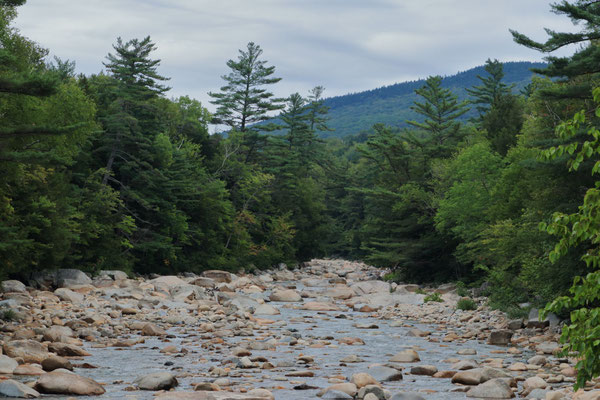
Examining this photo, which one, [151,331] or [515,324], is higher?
[151,331]

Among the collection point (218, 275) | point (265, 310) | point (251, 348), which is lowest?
point (218, 275)

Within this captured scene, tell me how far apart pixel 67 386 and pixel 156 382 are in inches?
60.4

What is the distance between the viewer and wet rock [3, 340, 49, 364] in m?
12.9

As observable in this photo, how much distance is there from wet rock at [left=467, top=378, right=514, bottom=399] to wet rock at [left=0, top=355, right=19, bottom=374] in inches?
345

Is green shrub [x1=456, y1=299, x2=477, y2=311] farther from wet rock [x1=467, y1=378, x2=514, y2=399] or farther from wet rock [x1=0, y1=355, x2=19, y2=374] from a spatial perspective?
wet rock [x1=0, y1=355, x2=19, y2=374]

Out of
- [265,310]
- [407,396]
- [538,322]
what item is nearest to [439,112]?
[265,310]

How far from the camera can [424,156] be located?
44344mm

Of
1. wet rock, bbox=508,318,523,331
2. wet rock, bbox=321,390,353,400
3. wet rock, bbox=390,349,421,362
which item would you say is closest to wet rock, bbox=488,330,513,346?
wet rock, bbox=508,318,523,331

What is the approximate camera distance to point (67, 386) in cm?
1045

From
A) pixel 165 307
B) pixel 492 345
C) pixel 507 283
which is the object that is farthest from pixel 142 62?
pixel 492 345

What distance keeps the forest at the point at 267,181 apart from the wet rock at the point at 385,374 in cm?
447

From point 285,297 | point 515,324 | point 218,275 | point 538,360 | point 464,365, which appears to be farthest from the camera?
point 218,275

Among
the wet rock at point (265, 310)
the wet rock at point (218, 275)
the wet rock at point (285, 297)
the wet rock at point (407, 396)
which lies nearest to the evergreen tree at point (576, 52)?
the wet rock at point (407, 396)

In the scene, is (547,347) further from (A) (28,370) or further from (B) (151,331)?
(A) (28,370)
